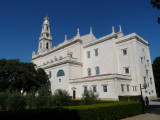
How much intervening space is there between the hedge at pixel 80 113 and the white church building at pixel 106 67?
12.5 metres

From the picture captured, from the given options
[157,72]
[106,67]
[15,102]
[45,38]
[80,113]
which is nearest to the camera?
[80,113]

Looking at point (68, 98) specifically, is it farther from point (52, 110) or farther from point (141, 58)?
point (141, 58)

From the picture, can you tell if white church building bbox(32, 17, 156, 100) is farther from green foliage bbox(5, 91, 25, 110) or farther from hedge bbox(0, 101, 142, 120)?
green foliage bbox(5, 91, 25, 110)

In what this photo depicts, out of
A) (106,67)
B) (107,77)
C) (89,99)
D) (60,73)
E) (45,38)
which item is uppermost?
(45,38)

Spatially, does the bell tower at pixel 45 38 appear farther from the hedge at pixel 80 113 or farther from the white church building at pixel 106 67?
the hedge at pixel 80 113

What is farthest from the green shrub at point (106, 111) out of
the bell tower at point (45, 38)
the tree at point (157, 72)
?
the bell tower at point (45, 38)

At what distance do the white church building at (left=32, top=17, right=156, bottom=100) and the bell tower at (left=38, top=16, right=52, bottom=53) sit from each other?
42.1 ft

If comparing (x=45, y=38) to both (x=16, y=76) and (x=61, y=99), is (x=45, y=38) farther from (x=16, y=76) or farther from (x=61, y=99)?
(x=61, y=99)

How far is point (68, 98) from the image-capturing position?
1905cm

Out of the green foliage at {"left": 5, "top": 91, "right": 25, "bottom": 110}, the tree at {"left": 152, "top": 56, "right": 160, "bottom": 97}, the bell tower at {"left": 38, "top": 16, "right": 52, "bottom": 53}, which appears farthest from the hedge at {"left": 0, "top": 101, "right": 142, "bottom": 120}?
the bell tower at {"left": 38, "top": 16, "right": 52, "bottom": 53}

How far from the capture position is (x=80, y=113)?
9.33 metres

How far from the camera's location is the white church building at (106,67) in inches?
1040

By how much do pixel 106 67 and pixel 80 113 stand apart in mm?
24011

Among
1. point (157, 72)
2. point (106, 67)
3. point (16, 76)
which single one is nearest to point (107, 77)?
point (106, 67)
